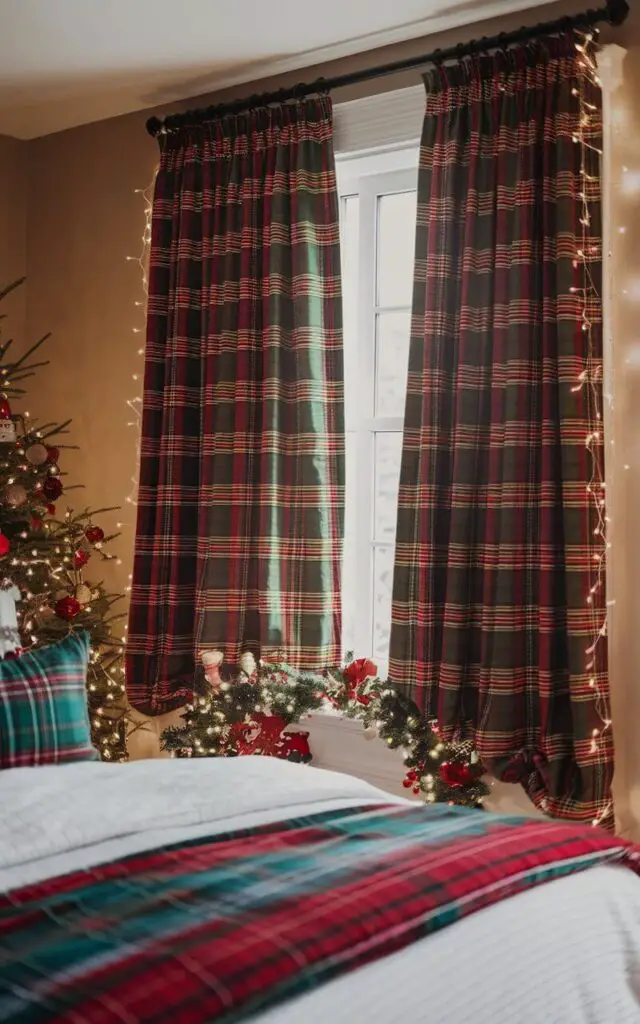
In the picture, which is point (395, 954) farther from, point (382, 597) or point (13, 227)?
point (13, 227)

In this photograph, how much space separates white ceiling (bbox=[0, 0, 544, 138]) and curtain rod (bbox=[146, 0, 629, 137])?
0.10 metres

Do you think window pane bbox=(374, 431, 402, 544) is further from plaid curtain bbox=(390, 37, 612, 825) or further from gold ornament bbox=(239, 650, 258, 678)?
gold ornament bbox=(239, 650, 258, 678)

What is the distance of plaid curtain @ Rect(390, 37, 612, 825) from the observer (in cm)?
315

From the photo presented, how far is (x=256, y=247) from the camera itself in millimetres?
3953

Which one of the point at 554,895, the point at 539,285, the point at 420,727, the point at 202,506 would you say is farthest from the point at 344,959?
the point at 202,506

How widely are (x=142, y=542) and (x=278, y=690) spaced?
2.56 feet

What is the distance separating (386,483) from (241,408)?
0.56 meters

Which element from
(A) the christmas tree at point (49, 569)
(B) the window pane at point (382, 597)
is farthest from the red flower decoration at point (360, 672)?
(A) the christmas tree at point (49, 569)

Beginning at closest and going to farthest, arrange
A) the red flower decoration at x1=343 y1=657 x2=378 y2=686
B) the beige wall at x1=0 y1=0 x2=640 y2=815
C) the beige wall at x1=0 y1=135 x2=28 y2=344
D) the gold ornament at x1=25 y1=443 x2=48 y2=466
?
the red flower decoration at x1=343 y1=657 x2=378 y2=686 < the gold ornament at x1=25 y1=443 x2=48 y2=466 < the beige wall at x1=0 y1=0 x2=640 y2=815 < the beige wall at x1=0 y1=135 x2=28 y2=344

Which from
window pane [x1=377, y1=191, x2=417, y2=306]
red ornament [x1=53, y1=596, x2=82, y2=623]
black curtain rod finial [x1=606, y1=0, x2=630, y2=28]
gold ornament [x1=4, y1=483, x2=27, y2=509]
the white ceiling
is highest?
the white ceiling

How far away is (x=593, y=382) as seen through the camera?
3.17 m

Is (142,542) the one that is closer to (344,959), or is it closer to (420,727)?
(420,727)

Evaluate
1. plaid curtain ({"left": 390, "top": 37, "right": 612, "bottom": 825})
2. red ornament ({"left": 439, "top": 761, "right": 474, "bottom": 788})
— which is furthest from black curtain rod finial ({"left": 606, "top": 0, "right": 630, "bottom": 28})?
red ornament ({"left": 439, "top": 761, "right": 474, "bottom": 788})

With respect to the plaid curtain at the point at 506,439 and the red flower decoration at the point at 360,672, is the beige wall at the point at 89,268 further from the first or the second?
the red flower decoration at the point at 360,672
